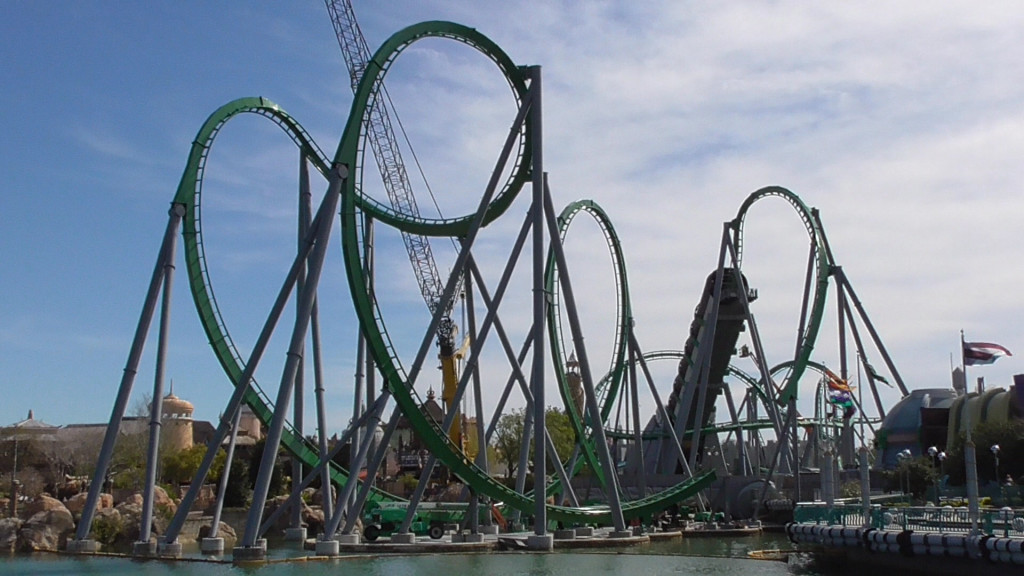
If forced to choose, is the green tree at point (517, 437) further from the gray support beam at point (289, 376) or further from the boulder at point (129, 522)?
the gray support beam at point (289, 376)

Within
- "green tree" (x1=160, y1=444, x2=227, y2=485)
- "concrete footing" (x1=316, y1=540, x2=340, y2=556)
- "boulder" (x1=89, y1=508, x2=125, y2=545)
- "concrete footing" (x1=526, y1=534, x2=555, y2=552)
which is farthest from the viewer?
"green tree" (x1=160, y1=444, x2=227, y2=485)

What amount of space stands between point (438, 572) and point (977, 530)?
1299 centimetres

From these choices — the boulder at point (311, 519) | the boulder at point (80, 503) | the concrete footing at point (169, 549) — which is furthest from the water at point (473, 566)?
the boulder at point (311, 519)

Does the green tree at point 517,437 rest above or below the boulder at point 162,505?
above

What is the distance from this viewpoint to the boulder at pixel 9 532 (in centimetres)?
4269

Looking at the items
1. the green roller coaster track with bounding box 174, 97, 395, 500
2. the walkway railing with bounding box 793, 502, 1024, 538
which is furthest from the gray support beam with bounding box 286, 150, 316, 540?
the walkway railing with bounding box 793, 502, 1024, 538

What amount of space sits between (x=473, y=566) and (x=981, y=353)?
577 inches

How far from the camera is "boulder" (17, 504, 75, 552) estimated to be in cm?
4250

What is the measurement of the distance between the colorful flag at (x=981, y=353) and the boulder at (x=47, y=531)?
35155mm

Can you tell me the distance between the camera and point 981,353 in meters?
27.2

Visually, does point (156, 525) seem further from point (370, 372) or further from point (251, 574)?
point (251, 574)

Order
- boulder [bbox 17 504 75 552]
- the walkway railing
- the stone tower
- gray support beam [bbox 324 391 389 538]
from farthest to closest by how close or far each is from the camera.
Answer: the stone tower, boulder [bbox 17 504 75 552], gray support beam [bbox 324 391 389 538], the walkway railing

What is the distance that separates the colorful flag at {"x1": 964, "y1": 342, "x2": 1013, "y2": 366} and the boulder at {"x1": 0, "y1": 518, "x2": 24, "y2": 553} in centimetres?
3706

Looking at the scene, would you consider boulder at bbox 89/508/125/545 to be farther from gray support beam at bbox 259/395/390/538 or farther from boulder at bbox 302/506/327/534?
gray support beam at bbox 259/395/390/538
